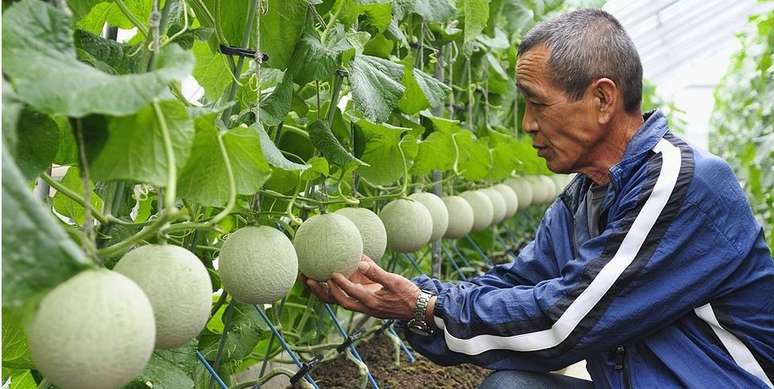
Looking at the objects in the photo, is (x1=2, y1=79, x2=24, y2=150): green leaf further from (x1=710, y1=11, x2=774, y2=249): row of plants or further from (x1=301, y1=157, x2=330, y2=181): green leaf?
(x1=710, y1=11, x2=774, y2=249): row of plants

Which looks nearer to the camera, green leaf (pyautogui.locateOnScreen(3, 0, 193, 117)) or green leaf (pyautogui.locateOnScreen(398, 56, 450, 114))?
green leaf (pyautogui.locateOnScreen(3, 0, 193, 117))

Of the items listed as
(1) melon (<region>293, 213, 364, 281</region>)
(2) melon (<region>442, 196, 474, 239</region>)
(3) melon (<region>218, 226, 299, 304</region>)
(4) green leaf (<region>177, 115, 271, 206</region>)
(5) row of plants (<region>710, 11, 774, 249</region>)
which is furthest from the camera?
(5) row of plants (<region>710, 11, 774, 249</region>)

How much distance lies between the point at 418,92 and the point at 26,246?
1.32 meters

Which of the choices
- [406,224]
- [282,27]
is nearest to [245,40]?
[282,27]

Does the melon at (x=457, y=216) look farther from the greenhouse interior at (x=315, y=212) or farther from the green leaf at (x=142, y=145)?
the green leaf at (x=142, y=145)

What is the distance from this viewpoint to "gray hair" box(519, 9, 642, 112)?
1.77 meters

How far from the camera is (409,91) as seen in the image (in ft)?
6.41

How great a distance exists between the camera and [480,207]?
2.86 meters

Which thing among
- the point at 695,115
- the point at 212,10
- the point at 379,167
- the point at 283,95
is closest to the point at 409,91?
the point at 379,167

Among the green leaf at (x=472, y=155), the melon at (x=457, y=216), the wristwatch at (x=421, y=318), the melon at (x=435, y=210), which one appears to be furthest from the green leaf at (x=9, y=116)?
the melon at (x=457, y=216)

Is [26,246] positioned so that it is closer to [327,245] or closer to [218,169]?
[218,169]

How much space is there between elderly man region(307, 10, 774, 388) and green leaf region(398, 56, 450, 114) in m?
0.21

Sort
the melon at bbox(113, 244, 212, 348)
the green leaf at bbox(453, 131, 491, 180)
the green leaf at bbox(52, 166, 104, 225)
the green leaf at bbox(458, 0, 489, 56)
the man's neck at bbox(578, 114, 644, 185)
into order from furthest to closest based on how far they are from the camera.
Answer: the green leaf at bbox(453, 131, 491, 180), the green leaf at bbox(458, 0, 489, 56), the man's neck at bbox(578, 114, 644, 185), the green leaf at bbox(52, 166, 104, 225), the melon at bbox(113, 244, 212, 348)

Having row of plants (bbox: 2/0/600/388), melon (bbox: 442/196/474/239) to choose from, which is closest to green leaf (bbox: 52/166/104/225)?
row of plants (bbox: 2/0/600/388)
